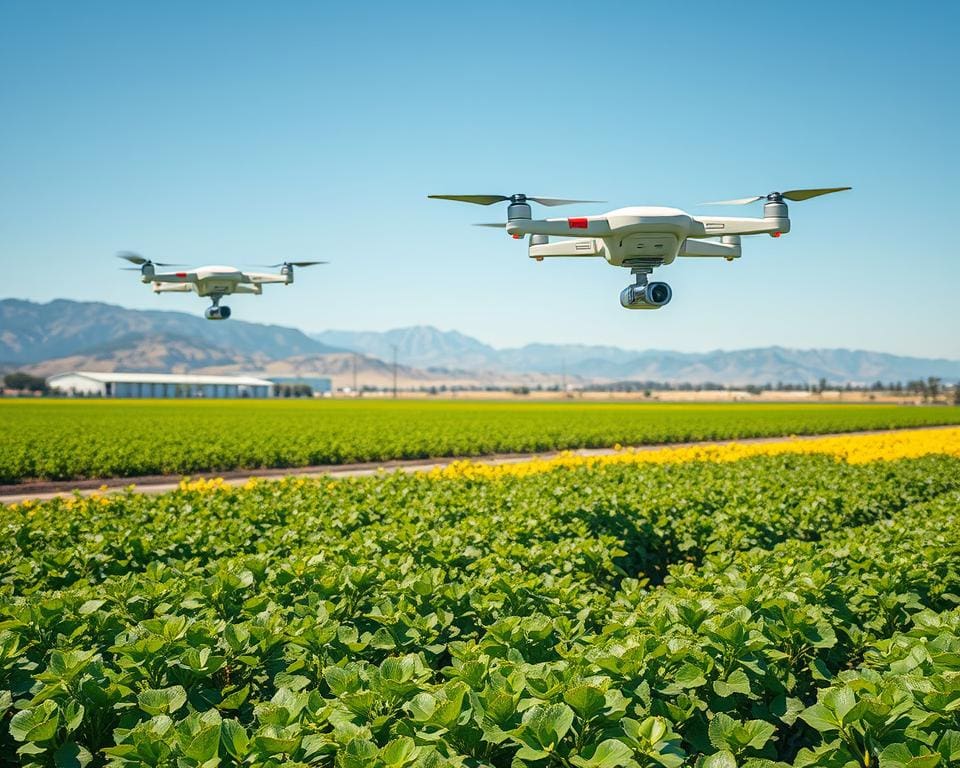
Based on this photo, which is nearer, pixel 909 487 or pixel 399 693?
pixel 399 693

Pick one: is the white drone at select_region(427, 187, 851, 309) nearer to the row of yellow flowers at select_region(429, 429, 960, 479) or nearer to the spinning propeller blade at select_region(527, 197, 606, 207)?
the spinning propeller blade at select_region(527, 197, 606, 207)

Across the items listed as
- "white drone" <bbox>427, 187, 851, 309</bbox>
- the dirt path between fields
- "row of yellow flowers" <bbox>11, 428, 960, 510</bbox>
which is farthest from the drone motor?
the dirt path between fields

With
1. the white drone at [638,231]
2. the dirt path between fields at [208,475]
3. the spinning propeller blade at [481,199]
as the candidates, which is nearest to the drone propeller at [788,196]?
the white drone at [638,231]

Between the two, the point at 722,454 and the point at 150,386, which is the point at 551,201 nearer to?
the point at 722,454

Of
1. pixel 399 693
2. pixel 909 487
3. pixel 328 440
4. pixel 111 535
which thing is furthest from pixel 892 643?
pixel 328 440

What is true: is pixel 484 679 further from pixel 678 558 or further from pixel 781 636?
pixel 678 558

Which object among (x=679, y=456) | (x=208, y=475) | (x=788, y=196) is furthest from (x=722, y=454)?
(x=208, y=475)
